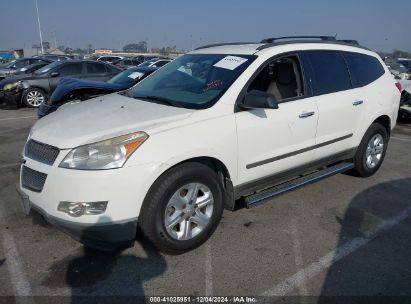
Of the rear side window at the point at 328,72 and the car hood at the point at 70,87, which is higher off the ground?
the rear side window at the point at 328,72

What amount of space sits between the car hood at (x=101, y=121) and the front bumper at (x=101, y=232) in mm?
581

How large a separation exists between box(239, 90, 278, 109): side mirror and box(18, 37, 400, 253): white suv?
0.01 metres

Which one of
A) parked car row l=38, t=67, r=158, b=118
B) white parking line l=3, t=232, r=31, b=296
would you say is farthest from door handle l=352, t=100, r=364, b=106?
parked car row l=38, t=67, r=158, b=118

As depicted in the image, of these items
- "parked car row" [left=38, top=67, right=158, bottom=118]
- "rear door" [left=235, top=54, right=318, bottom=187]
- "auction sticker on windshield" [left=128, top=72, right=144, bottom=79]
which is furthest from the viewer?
"auction sticker on windshield" [left=128, top=72, right=144, bottom=79]

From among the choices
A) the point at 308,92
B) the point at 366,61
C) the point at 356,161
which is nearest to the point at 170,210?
the point at 308,92

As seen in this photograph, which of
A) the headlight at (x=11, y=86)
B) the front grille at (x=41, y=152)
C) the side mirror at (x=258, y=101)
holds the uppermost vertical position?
the side mirror at (x=258, y=101)

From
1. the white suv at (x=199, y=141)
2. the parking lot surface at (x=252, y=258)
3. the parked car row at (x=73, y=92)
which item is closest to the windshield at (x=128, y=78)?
the parked car row at (x=73, y=92)

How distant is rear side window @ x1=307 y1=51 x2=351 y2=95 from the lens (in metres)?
4.15

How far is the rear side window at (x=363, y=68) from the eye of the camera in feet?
15.3

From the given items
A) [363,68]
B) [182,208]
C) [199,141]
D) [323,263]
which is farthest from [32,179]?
[363,68]

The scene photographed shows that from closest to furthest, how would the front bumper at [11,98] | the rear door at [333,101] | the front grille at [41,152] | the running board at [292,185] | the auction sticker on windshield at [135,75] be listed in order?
1. the front grille at [41,152]
2. the running board at [292,185]
3. the rear door at [333,101]
4. the auction sticker on windshield at [135,75]
5. the front bumper at [11,98]

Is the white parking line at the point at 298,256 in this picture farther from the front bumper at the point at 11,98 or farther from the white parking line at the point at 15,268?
the front bumper at the point at 11,98

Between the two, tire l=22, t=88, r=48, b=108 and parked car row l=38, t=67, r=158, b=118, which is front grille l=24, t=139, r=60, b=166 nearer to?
parked car row l=38, t=67, r=158, b=118

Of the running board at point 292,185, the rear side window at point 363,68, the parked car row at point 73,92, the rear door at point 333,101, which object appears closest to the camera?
the running board at point 292,185
